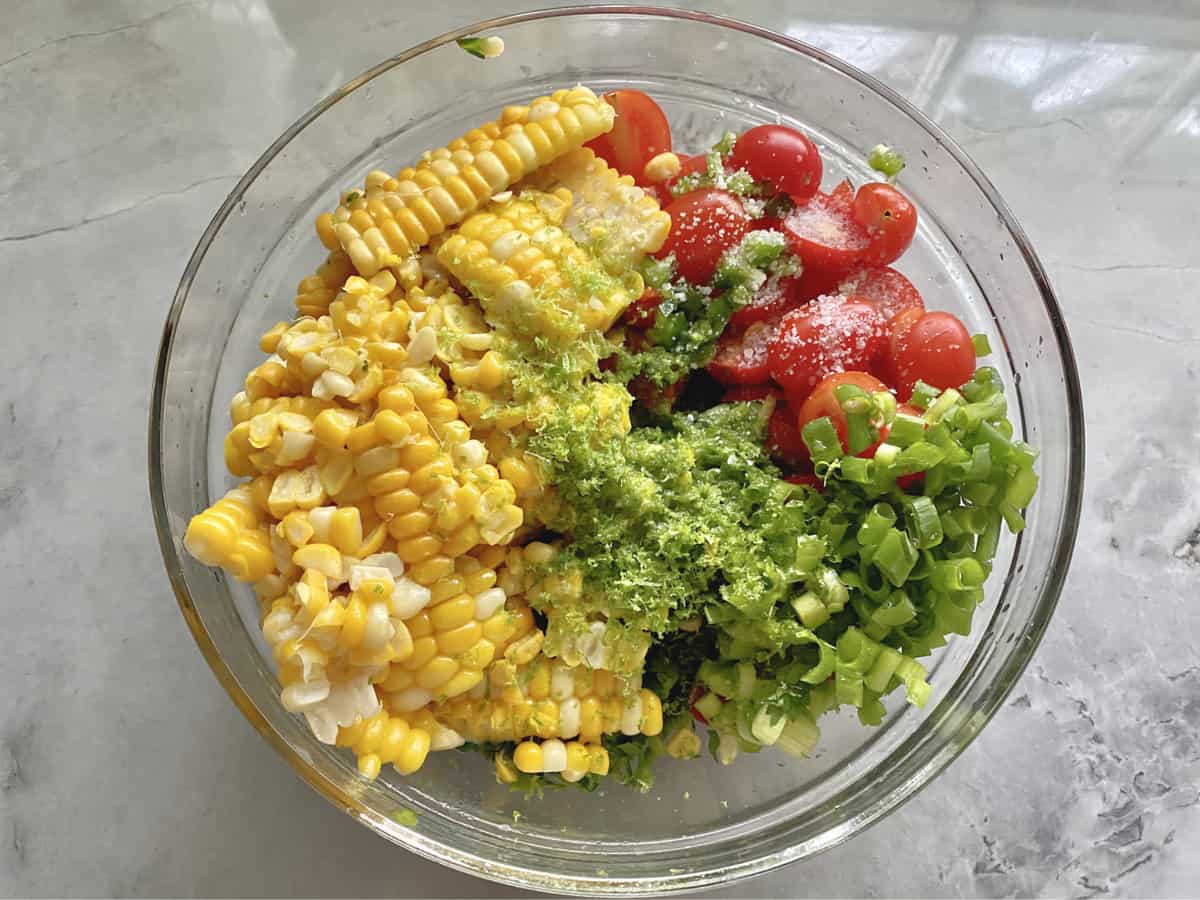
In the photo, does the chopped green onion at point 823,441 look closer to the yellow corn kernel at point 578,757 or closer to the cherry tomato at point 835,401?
the cherry tomato at point 835,401

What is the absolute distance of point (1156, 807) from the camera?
1688 mm

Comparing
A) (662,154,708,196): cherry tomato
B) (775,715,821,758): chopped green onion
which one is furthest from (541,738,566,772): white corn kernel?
(662,154,708,196): cherry tomato

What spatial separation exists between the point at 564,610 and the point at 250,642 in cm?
53

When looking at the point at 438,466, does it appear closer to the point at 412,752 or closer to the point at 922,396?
the point at 412,752

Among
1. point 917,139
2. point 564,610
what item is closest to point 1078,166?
point 917,139

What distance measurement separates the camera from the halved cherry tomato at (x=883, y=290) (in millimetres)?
1493

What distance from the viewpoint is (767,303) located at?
4.83 feet

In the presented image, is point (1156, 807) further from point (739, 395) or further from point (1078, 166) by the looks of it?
point (1078, 166)

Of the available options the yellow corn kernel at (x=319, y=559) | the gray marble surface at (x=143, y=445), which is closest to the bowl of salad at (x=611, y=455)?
the yellow corn kernel at (x=319, y=559)

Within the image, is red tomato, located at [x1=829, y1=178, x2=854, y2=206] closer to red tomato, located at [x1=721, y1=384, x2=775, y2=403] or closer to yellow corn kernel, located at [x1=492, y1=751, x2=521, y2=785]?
red tomato, located at [x1=721, y1=384, x2=775, y2=403]

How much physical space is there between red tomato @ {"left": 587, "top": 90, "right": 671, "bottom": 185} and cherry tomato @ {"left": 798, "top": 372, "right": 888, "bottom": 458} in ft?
1.46

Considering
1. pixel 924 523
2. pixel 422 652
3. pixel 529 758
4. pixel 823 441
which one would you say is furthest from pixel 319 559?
pixel 924 523

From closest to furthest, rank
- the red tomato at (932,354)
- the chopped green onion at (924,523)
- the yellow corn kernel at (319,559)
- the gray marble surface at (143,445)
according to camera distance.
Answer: the yellow corn kernel at (319,559), the chopped green onion at (924,523), the red tomato at (932,354), the gray marble surface at (143,445)

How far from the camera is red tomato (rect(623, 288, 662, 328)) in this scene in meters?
1.44
